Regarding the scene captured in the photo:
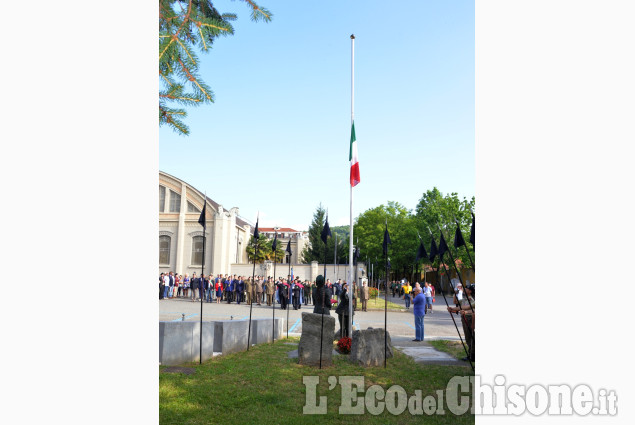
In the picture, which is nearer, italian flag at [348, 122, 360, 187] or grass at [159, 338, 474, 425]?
grass at [159, 338, 474, 425]

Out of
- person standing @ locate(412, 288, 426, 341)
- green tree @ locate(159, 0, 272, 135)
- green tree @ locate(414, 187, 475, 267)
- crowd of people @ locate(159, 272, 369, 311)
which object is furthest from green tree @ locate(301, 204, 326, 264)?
green tree @ locate(159, 0, 272, 135)

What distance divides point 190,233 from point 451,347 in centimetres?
3911

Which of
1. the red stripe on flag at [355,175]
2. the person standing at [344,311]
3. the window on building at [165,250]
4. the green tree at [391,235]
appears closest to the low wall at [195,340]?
the person standing at [344,311]

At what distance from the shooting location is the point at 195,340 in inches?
335

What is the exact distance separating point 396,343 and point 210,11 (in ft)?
36.6

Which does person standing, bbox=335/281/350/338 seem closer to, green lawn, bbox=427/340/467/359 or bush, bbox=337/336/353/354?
bush, bbox=337/336/353/354

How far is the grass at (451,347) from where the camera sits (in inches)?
410

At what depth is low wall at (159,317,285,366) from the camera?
813 cm

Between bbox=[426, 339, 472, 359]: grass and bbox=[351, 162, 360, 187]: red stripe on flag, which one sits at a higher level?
bbox=[351, 162, 360, 187]: red stripe on flag

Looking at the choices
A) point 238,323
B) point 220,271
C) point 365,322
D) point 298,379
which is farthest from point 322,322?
point 220,271

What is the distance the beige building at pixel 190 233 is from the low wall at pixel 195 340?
3553 centimetres

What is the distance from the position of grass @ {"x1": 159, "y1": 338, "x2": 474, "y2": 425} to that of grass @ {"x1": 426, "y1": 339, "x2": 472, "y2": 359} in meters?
1.50

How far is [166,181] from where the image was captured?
47.7 meters
